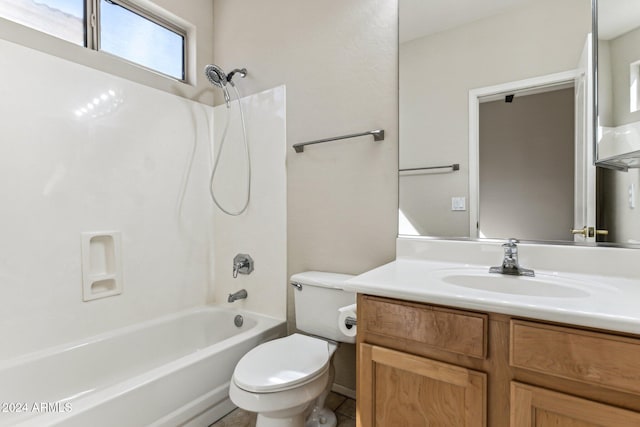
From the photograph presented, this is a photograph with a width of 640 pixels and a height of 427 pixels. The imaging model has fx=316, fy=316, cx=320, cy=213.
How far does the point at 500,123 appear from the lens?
4.56 ft

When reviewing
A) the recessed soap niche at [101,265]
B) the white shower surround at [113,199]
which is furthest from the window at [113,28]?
the recessed soap niche at [101,265]

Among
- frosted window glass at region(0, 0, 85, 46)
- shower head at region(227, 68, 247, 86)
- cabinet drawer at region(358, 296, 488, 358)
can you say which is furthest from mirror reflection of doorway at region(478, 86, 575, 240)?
frosted window glass at region(0, 0, 85, 46)

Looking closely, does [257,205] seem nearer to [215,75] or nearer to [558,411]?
[215,75]

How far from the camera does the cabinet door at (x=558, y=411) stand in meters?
0.74

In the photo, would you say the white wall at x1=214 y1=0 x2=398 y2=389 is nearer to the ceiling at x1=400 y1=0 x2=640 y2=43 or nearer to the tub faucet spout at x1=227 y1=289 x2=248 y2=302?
the ceiling at x1=400 y1=0 x2=640 y2=43

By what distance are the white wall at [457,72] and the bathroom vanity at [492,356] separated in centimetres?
51

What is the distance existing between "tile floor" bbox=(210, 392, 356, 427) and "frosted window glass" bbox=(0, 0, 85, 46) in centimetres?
223

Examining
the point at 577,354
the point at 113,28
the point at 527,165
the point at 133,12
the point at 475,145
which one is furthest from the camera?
the point at 133,12

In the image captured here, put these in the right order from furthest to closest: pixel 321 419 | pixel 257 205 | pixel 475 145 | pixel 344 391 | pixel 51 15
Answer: pixel 257 205, pixel 344 391, pixel 51 15, pixel 321 419, pixel 475 145

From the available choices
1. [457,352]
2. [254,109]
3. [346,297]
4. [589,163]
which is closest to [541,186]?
[589,163]

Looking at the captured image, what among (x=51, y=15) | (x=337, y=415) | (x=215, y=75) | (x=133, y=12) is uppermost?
(x=133, y=12)

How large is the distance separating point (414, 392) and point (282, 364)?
60 cm

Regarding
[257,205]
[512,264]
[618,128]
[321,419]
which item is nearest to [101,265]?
[257,205]

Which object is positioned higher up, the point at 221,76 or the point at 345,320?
the point at 221,76
